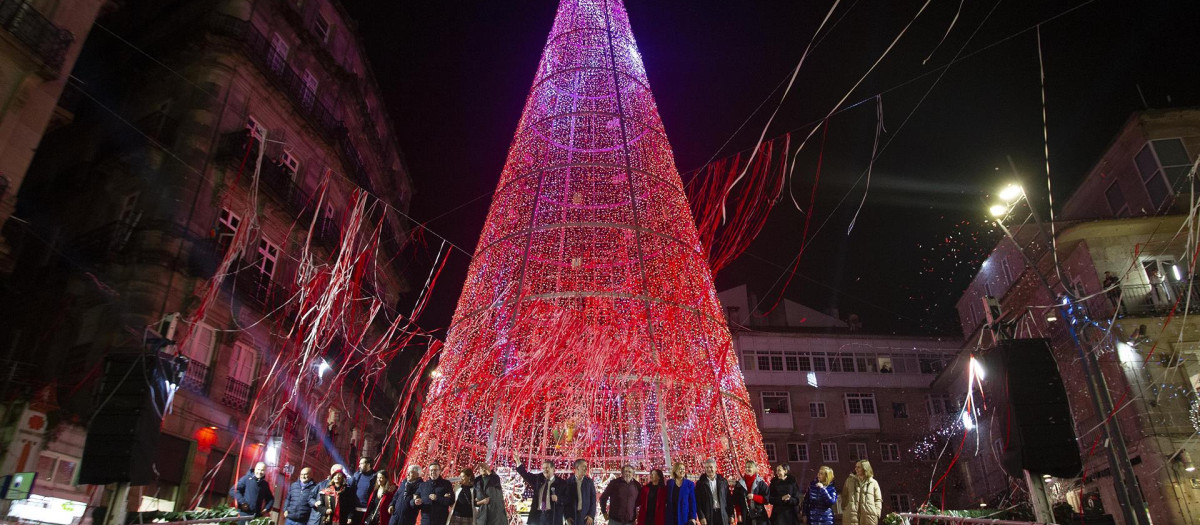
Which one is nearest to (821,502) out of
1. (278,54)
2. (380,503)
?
(380,503)

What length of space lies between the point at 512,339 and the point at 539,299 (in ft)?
2.68

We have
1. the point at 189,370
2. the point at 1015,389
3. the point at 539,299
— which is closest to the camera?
the point at 1015,389

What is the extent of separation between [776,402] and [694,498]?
24.9m

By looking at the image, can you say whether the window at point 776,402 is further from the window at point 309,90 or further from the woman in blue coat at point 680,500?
the woman in blue coat at point 680,500

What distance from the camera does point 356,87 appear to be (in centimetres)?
2281

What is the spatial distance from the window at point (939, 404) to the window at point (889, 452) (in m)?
2.54

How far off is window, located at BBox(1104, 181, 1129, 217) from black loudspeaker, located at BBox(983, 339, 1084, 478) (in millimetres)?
15975

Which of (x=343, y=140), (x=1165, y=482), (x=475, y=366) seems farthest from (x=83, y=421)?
(x=1165, y=482)

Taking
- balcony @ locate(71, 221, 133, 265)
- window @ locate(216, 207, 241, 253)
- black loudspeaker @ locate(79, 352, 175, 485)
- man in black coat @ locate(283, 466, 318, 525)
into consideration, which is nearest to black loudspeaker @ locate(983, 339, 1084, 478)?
man in black coat @ locate(283, 466, 318, 525)

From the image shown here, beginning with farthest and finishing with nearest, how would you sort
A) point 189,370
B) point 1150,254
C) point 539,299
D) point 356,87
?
point 356,87 → point 1150,254 → point 189,370 → point 539,299

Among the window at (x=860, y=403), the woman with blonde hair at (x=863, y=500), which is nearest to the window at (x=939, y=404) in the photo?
the window at (x=860, y=403)

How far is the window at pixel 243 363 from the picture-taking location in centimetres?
1648

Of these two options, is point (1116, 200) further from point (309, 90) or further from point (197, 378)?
point (197, 378)

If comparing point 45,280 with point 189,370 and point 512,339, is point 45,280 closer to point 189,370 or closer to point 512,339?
point 189,370
